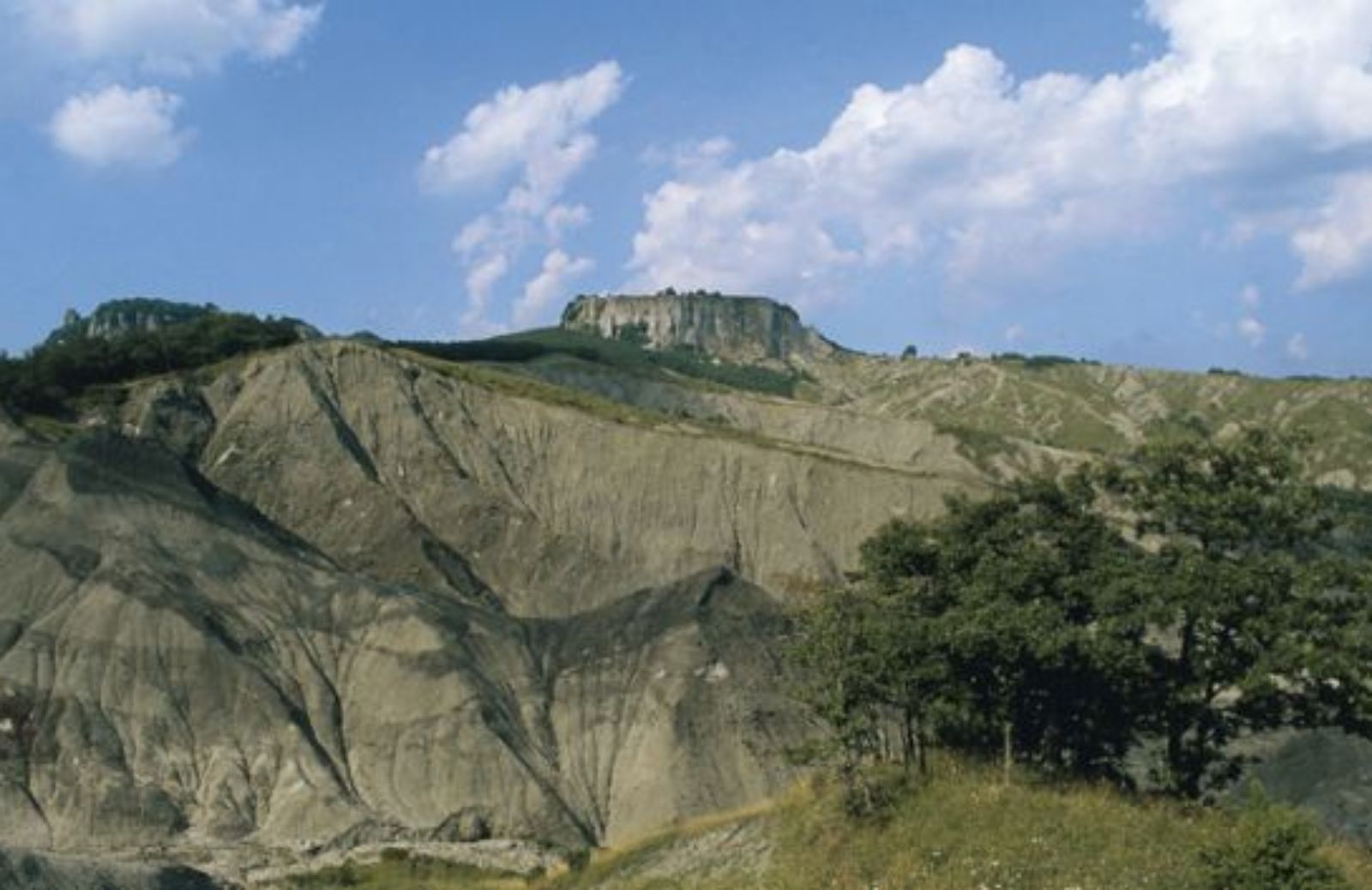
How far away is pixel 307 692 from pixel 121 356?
41.5m

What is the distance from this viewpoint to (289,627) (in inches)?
2687

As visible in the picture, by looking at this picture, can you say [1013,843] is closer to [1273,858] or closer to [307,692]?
[1273,858]

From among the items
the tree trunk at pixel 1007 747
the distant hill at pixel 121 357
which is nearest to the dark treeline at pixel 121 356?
the distant hill at pixel 121 357

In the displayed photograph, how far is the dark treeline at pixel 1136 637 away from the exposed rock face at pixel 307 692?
29005 mm

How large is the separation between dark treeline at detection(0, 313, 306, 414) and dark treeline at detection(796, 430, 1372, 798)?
2696 inches

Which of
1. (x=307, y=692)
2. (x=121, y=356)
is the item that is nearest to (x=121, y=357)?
(x=121, y=356)

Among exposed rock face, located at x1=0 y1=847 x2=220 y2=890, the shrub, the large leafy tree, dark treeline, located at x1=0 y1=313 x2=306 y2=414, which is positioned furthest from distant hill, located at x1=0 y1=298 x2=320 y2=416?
the shrub

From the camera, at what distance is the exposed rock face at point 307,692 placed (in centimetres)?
5850

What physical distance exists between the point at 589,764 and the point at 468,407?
3617 centimetres

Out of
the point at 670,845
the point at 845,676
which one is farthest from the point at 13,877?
the point at 845,676

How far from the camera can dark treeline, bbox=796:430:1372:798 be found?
86.9 feet

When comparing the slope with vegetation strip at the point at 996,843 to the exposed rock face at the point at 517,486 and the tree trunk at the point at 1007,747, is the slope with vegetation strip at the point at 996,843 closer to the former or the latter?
the tree trunk at the point at 1007,747

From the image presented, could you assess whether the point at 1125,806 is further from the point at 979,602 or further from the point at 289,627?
the point at 289,627

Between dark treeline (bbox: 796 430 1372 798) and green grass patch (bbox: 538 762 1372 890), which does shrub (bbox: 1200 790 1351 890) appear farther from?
dark treeline (bbox: 796 430 1372 798)
